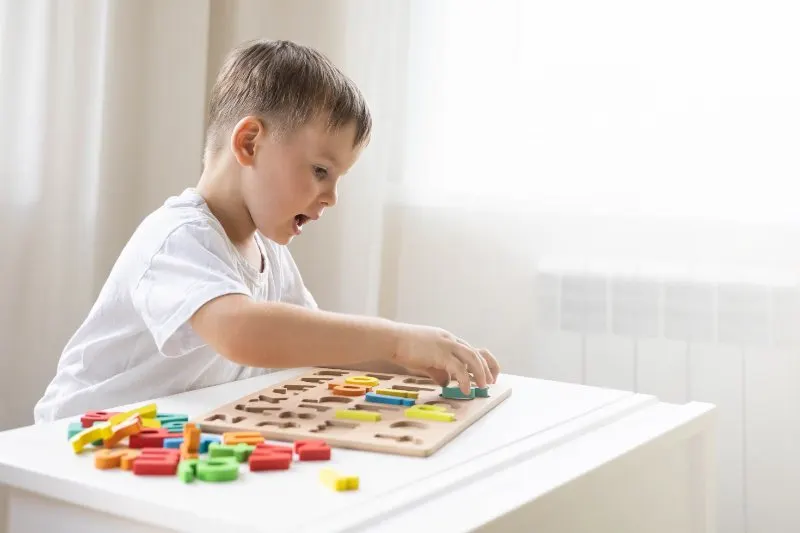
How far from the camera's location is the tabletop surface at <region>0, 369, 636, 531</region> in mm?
511

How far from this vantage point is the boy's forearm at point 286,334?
0.84m

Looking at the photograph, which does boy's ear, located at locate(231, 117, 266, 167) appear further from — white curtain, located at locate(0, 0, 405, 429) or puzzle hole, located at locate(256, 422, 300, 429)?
white curtain, located at locate(0, 0, 405, 429)

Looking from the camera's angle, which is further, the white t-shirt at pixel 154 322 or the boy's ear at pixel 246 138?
the boy's ear at pixel 246 138

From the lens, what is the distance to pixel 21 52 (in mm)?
1748

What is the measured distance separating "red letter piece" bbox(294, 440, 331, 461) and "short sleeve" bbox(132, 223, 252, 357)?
0.27 meters

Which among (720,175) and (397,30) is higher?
(397,30)

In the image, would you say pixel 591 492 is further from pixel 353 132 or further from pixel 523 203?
pixel 523 203

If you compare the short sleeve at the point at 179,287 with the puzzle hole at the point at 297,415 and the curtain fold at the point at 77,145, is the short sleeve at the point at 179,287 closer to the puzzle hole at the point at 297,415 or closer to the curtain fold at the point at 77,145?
the puzzle hole at the point at 297,415

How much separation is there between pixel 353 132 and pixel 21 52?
991 mm

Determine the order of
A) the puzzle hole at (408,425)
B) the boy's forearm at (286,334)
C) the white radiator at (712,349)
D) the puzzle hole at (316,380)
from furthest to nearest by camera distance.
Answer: the white radiator at (712,349), the puzzle hole at (316,380), the boy's forearm at (286,334), the puzzle hole at (408,425)

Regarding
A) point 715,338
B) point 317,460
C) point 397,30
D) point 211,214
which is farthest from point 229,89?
point 715,338

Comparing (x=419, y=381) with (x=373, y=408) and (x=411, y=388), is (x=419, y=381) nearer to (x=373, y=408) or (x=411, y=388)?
(x=411, y=388)

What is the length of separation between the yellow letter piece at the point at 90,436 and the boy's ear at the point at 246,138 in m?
0.49

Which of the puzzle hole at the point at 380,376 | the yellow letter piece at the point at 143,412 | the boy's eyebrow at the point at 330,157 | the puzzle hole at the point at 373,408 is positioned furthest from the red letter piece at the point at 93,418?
the boy's eyebrow at the point at 330,157
